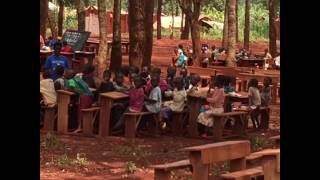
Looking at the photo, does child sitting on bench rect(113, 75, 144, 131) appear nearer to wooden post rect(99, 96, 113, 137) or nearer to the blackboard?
wooden post rect(99, 96, 113, 137)

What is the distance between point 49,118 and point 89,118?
734 millimetres

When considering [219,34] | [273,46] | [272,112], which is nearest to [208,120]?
[272,112]

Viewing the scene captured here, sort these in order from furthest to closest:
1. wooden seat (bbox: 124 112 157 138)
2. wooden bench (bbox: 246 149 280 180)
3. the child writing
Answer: the child writing
wooden seat (bbox: 124 112 157 138)
wooden bench (bbox: 246 149 280 180)

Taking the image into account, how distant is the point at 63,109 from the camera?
1043cm

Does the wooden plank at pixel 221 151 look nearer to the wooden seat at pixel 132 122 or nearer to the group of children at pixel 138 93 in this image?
the wooden seat at pixel 132 122

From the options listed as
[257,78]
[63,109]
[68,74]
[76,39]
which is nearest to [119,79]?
[68,74]

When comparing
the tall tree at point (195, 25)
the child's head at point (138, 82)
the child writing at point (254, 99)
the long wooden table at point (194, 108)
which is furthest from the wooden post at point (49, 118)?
the tall tree at point (195, 25)

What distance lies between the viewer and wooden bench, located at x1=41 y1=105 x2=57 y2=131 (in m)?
10.4

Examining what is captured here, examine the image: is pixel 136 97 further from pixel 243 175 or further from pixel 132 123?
pixel 243 175

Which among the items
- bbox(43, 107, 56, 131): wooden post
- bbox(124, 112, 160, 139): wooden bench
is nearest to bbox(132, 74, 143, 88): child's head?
bbox(124, 112, 160, 139): wooden bench

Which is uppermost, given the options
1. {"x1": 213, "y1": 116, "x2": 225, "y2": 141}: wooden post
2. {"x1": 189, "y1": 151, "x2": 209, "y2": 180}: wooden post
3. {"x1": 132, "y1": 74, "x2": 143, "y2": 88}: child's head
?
{"x1": 132, "y1": 74, "x2": 143, "y2": 88}: child's head

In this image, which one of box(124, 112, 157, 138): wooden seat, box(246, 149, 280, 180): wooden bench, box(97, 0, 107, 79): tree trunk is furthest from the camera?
box(97, 0, 107, 79): tree trunk

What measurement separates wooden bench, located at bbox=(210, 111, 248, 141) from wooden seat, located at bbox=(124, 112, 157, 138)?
126cm
